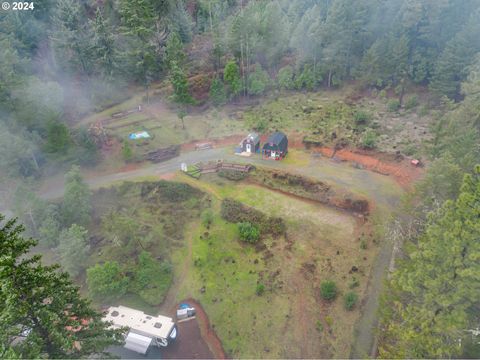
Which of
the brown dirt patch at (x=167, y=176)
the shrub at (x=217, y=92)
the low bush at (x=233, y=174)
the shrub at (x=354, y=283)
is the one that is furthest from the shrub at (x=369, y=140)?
the brown dirt patch at (x=167, y=176)

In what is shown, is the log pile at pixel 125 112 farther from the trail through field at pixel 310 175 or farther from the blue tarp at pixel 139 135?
the trail through field at pixel 310 175

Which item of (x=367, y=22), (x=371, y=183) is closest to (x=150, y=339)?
(x=371, y=183)

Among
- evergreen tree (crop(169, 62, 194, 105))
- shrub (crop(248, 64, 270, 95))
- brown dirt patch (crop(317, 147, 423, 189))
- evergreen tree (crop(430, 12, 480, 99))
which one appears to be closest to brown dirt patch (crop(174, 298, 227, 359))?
brown dirt patch (crop(317, 147, 423, 189))

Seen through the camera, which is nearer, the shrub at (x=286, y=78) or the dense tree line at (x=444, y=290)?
the dense tree line at (x=444, y=290)

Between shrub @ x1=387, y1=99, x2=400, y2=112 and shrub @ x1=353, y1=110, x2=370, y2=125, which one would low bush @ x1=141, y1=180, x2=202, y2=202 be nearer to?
shrub @ x1=353, y1=110, x2=370, y2=125

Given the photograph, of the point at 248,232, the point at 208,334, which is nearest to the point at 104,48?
the point at 248,232

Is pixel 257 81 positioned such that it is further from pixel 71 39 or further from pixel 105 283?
pixel 105 283

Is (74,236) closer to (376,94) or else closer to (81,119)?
(81,119)

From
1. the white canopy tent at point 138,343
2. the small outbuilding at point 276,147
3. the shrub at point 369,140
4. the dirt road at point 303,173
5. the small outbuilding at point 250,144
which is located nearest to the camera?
the white canopy tent at point 138,343
